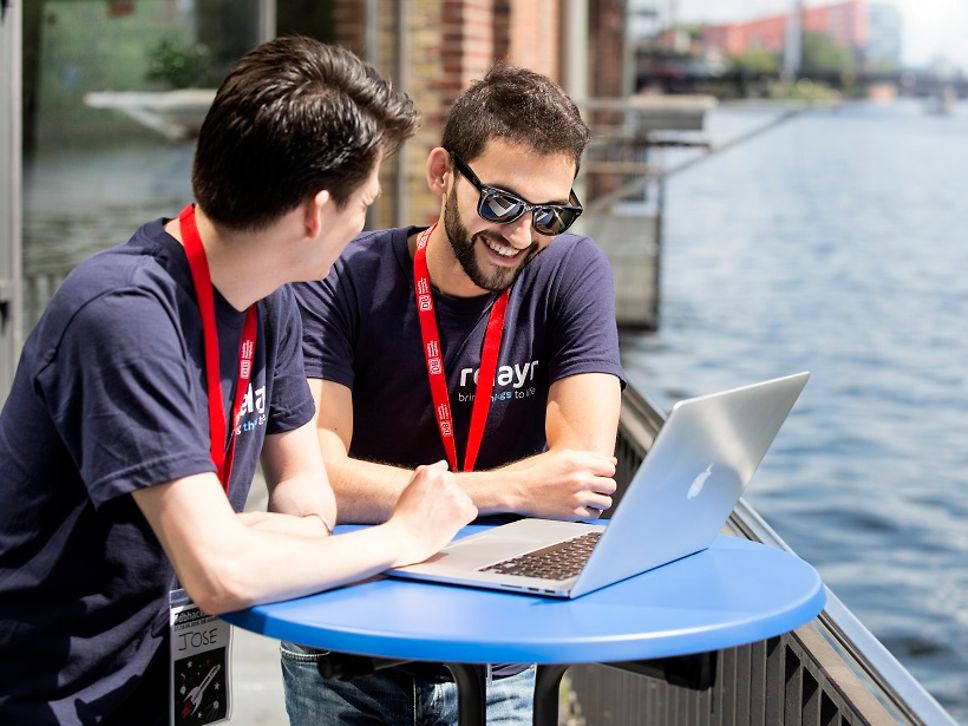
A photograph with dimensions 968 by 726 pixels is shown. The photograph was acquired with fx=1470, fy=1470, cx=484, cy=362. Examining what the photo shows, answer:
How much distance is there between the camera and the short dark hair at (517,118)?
2816mm

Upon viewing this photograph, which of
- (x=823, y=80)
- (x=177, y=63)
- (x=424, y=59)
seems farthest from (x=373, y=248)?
(x=823, y=80)

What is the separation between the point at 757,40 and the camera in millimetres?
145500

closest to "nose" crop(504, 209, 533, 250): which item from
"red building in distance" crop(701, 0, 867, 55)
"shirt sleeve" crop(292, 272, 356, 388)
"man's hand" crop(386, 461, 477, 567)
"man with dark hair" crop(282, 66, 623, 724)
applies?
"man with dark hair" crop(282, 66, 623, 724)

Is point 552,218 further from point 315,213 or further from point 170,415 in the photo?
point 170,415

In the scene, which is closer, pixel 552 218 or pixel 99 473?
pixel 99 473

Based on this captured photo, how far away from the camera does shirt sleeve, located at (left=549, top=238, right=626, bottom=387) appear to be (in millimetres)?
2992

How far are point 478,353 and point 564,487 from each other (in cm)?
37

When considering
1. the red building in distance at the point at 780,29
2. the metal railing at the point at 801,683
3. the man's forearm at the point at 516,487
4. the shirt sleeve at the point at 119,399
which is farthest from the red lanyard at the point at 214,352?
the red building in distance at the point at 780,29

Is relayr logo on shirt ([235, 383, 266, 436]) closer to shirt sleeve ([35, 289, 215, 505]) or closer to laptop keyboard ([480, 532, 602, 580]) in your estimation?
shirt sleeve ([35, 289, 215, 505])

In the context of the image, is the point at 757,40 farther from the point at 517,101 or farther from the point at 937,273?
the point at 517,101

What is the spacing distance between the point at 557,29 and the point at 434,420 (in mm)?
16387

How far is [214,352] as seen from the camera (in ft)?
6.98

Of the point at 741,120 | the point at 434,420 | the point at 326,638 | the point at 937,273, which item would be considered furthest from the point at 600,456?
the point at 741,120

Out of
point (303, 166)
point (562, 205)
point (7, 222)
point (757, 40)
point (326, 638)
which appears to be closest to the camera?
point (326, 638)
